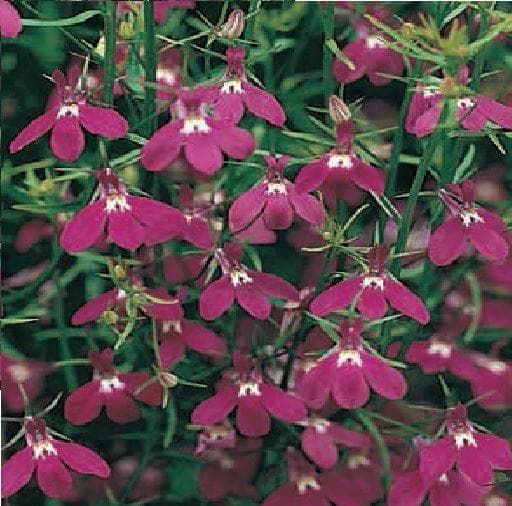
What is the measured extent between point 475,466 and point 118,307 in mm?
321

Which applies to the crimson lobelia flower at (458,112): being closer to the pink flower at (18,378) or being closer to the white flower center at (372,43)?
the white flower center at (372,43)

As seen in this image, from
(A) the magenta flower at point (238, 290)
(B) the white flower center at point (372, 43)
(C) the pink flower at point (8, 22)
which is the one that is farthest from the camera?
(B) the white flower center at point (372, 43)

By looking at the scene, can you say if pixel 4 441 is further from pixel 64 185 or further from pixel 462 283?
pixel 462 283

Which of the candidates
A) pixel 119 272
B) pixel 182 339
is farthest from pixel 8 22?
pixel 182 339

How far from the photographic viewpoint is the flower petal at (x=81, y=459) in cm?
110

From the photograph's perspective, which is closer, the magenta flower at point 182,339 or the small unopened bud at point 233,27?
the small unopened bud at point 233,27

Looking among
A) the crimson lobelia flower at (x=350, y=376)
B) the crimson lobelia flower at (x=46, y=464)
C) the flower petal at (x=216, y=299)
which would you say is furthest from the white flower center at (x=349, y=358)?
the crimson lobelia flower at (x=46, y=464)

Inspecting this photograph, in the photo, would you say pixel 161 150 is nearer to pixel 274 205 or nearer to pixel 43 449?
pixel 274 205

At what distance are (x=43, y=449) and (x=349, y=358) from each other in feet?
0.87

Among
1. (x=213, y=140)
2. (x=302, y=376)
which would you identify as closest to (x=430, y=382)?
(x=302, y=376)

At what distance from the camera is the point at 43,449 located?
112cm

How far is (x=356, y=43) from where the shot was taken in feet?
4.02

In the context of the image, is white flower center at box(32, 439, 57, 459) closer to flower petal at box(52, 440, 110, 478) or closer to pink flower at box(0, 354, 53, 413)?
flower petal at box(52, 440, 110, 478)

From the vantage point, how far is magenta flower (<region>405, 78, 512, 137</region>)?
3.36 ft
